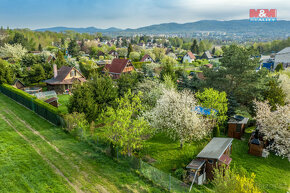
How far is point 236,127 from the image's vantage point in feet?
73.0

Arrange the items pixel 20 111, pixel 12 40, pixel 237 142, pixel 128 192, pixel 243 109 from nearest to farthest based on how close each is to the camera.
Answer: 1. pixel 128 192
2. pixel 237 142
3. pixel 243 109
4. pixel 20 111
5. pixel 12 40

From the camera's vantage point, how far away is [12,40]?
9681cm

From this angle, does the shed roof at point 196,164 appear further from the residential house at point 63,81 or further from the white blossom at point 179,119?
the residential house at point 63,81

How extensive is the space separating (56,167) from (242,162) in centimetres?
1573

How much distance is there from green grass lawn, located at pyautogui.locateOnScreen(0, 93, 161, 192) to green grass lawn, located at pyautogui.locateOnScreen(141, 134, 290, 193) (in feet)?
11.4

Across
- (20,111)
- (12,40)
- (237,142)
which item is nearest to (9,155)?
(20,111)

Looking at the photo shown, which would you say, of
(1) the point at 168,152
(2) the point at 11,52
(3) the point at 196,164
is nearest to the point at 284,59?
(1) the point at 168,152

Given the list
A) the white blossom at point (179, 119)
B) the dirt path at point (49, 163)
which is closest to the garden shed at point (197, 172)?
the white blossom at point (179, 119)

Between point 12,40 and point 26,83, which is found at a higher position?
point 12,40

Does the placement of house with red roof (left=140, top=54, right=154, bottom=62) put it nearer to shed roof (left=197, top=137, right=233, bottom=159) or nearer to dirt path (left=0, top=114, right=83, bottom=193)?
dirt path (left=0, top=114, right=83, bottom=193)

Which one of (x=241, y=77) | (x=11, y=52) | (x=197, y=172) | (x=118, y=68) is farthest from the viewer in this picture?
(x=11, y=52)

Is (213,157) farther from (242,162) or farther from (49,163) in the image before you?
(49,163)

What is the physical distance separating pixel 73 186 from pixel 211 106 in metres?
16.7

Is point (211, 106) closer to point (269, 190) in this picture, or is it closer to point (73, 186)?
point (269, 190)
